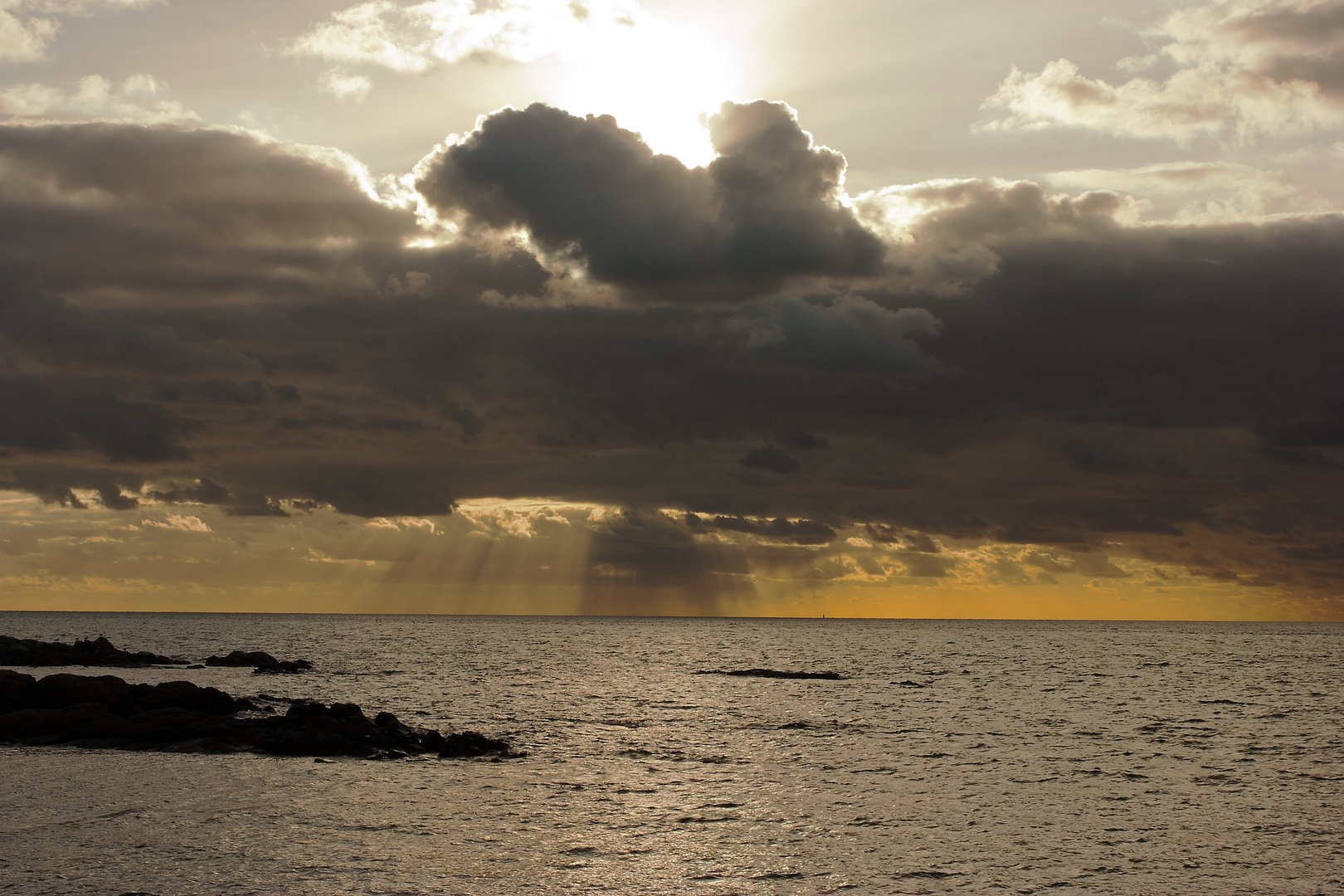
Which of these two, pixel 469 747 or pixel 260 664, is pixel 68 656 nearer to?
pixel 260 664

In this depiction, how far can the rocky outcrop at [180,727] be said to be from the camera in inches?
1810

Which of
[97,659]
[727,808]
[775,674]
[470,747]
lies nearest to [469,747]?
[470,747]

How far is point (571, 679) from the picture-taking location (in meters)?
103

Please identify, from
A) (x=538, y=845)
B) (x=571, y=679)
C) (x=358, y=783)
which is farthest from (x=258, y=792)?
(x=571, y=679)

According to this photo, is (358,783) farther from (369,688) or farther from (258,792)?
(369,688)

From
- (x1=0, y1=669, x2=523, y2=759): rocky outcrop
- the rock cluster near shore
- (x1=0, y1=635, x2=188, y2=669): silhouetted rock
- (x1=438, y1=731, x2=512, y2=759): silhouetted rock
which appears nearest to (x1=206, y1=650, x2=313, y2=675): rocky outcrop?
the rock cluster near shore

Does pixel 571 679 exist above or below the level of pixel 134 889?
below

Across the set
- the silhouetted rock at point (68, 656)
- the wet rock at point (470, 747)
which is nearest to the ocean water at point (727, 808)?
the wet rock at point (470, 747)

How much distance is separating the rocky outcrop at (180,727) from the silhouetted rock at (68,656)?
53.0m

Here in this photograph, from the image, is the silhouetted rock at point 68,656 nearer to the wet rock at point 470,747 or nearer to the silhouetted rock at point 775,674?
the silhouetted rock at point 775,674

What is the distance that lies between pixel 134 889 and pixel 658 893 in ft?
41.6

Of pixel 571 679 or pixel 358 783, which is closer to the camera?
pixel 358 783

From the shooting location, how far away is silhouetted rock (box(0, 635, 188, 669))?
321 ft

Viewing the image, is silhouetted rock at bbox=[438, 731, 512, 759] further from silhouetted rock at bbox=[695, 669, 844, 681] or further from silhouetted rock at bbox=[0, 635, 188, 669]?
silhouetted rock at bbox=[0, 635, 188, 669]
